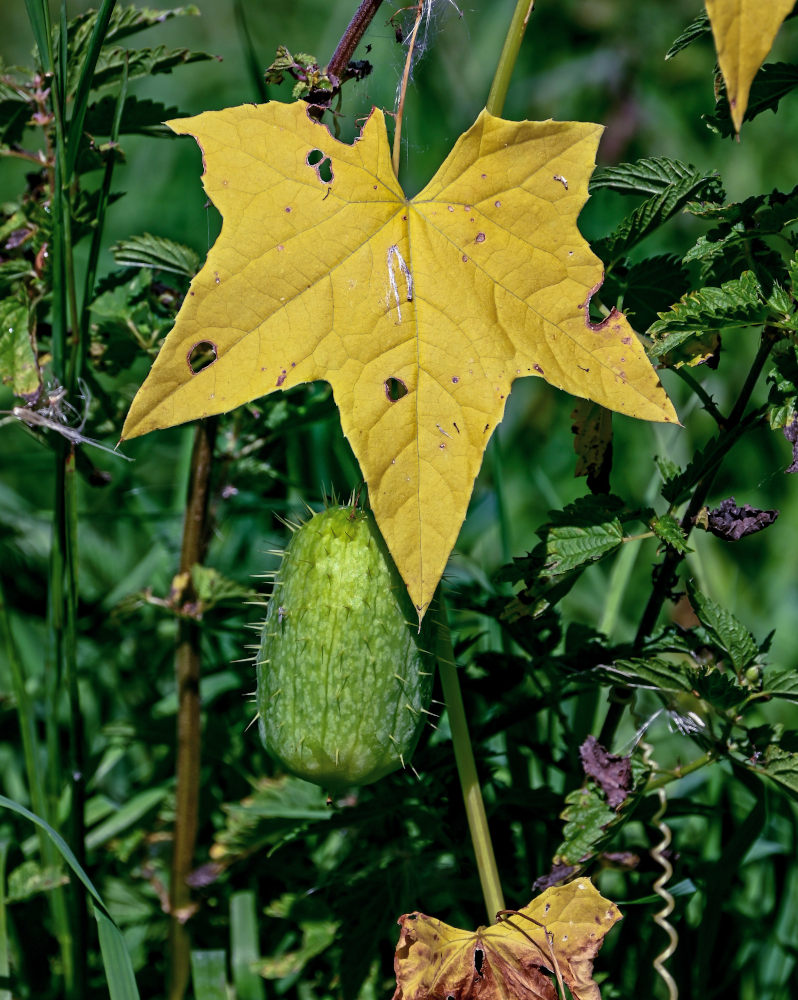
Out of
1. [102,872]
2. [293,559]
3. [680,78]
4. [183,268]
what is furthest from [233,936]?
[680,78]

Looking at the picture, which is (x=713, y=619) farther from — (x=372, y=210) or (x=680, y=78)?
(x=680, y=78)

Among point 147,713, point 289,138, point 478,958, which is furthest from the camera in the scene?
point 147,713

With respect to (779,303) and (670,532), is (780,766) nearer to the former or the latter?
(670,532)

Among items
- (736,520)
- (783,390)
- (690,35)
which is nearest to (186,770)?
(736,520)

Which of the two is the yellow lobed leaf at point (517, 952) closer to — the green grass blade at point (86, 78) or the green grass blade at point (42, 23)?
the green grass blade at point (86, 78)

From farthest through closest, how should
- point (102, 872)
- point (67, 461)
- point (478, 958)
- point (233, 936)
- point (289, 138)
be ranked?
1. point (102, 872)
2. point (233, 936)
3. point (67, 461)
4. point (478, 958)
5. point (289, 138)

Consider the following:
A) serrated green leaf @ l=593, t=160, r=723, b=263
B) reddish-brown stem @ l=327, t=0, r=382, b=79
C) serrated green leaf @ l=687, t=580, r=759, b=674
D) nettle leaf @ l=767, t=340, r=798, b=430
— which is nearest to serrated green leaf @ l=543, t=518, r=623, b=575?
serrated green leaf @ l=687, t=580, r=759, b=674

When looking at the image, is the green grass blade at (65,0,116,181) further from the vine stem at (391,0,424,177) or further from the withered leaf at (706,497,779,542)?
the withered leaf at (706,497,779,542)
